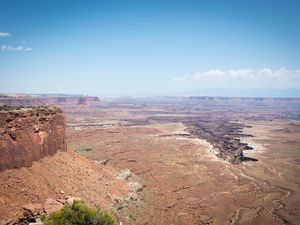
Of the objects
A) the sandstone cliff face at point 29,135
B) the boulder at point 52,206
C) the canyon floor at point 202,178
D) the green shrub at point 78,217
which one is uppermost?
the sandstone cliff face at point 29,135

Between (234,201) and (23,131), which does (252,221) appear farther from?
(23,131)

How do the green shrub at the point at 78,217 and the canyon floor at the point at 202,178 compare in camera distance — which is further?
the canyon floor at the point at 202,178

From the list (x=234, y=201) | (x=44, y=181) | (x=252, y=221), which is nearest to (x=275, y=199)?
(x=234, y=201)

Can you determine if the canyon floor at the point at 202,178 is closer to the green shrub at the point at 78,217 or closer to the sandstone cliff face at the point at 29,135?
the sandstone cliff face at the point at 29,135

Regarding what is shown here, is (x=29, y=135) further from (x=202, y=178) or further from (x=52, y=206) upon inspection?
(x=202, y=178)

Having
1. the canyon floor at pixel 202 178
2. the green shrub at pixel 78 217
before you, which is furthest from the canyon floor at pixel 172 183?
the green shrub at pixel 78 217

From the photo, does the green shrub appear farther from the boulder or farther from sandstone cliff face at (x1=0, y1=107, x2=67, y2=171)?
sandstone cliff face at (x1=0, y1=107, x2=67, y2=171)
